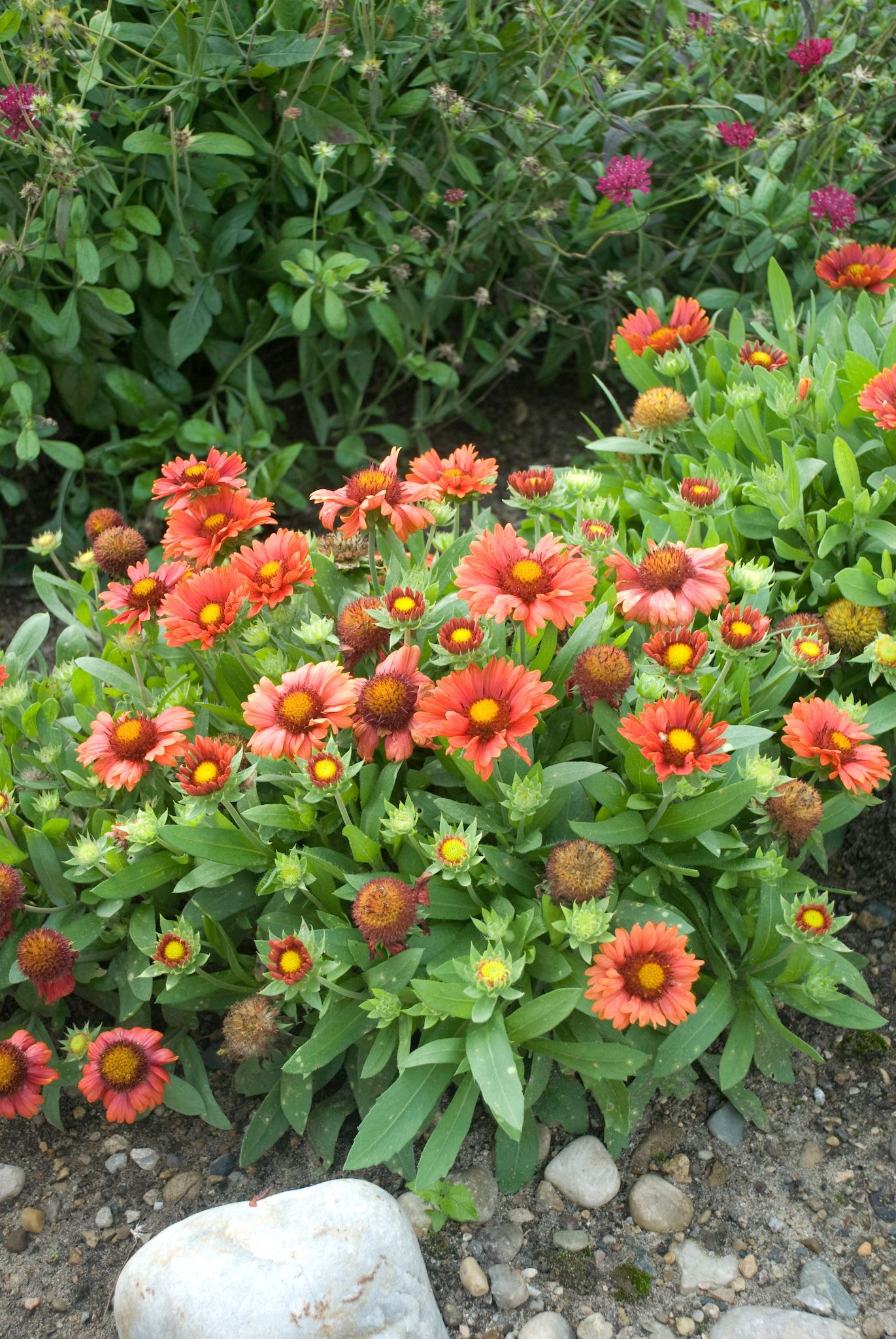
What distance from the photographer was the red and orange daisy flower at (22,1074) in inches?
72.5

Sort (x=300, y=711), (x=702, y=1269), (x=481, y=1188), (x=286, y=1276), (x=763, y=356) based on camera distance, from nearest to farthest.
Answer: (x=286, y=1276), (x=300, y=711), (x=702, y=1269), (x=481, y=1188), (x=763, y=356)

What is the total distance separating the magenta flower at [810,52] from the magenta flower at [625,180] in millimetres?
429

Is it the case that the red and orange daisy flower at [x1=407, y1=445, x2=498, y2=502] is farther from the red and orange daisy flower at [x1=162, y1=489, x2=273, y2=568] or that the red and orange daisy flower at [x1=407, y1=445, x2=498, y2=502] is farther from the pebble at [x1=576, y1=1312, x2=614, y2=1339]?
the pebble at [x1=576, y1=1312, x2=614, y2=1339]

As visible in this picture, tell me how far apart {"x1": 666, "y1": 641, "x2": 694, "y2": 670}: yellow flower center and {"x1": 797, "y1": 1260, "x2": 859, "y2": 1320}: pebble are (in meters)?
0.94

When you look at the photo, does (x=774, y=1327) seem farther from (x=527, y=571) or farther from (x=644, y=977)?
(x=527, y=571)

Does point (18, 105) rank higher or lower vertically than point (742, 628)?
higher

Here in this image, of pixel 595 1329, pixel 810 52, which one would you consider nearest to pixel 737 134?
pixel 810 52

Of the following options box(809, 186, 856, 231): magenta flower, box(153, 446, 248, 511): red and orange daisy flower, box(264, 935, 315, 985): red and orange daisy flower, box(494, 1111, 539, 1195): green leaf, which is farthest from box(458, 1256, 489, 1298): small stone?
box(809, 186, 856, 231): magenta flower

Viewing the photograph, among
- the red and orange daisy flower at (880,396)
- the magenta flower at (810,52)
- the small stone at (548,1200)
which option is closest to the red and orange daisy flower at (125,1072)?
the small stone at (548,1200)

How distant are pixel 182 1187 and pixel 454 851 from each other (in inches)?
31.2

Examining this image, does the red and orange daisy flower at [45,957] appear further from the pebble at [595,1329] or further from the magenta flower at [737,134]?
the magenta flower at [737,134]

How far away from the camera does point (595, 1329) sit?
1.70 meters

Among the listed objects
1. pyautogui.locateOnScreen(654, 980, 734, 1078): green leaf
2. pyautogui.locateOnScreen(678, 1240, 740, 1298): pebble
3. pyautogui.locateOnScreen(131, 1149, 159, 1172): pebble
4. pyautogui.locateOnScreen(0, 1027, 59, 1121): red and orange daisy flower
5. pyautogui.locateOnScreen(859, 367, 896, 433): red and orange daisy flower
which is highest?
pyautogui.locateOnScreen(859, 367, 896, 433): red and orange daisy flower

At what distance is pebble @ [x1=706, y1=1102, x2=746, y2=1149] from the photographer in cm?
194
